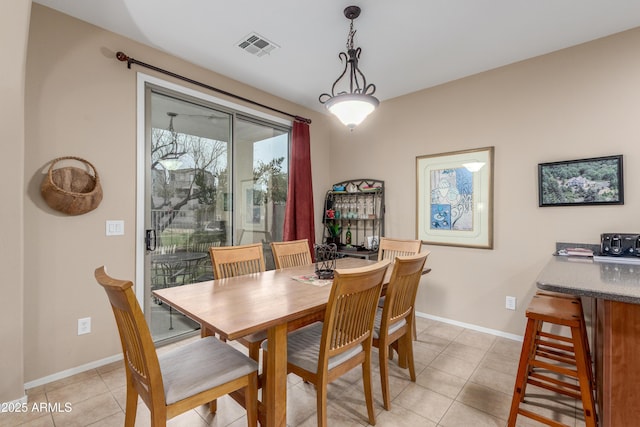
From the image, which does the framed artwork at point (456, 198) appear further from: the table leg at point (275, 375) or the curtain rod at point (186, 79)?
the table leg at point (275, 375)

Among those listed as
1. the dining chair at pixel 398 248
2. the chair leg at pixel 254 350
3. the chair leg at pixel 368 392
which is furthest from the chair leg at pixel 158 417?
the dining chair at pixel 398 248

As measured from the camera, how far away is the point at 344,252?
12.4 ft

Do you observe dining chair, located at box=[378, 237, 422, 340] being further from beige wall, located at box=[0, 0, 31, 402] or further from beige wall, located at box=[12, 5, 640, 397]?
beige wall, located at box=[0, 0, 31, 402]

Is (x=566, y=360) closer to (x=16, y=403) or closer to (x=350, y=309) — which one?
(x=350, y=309)

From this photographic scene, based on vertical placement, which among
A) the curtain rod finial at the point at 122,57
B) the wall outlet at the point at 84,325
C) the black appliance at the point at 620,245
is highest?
the curtain rod finial at the point at 122,57

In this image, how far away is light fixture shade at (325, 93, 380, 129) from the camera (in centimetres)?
200

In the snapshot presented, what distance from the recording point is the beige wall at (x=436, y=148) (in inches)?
85.7

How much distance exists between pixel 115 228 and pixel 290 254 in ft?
4.90

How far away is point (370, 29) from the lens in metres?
2.42

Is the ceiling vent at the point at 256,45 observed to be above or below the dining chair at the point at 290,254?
above

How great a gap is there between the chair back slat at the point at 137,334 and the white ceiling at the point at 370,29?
2036mm

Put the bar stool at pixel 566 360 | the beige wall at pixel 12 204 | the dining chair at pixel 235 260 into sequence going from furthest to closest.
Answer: the dining chair at pixel 235 260, the beige wall at pixel 12 204, the bar stool at pixel 566 360

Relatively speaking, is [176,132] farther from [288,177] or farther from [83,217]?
[288,177]

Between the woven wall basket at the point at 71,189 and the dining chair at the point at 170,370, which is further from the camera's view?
the woven wall basket at the point at 71,189
